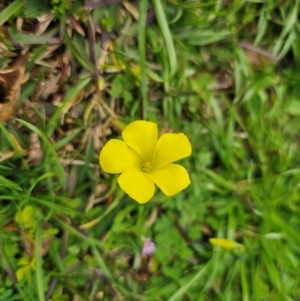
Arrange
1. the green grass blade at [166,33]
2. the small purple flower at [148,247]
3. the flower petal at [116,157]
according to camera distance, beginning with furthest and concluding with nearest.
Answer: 1. the small purple flower at [148,247]
2. the green grass blade at [166,33]
3. the flower petal at [116,157]

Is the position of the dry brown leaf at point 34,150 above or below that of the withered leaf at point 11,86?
below

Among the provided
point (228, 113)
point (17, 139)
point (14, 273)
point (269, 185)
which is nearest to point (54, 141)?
point (17, 139)

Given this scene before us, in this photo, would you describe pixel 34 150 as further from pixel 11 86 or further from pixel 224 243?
pixel 224 243

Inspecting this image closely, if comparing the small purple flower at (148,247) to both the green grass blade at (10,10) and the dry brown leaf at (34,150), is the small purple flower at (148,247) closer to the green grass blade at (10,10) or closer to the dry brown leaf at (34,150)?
the dry brown leaf at (34,150)

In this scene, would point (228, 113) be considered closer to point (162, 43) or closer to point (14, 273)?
point (162, 43)

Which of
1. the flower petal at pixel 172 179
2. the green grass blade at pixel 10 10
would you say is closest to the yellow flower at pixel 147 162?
the flower petal at pixel 172 179

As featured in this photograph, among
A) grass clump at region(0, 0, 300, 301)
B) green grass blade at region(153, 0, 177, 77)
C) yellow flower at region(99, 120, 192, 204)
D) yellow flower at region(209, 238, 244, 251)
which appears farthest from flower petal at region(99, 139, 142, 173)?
yellow flower at region(209, 238, 244, 251)
